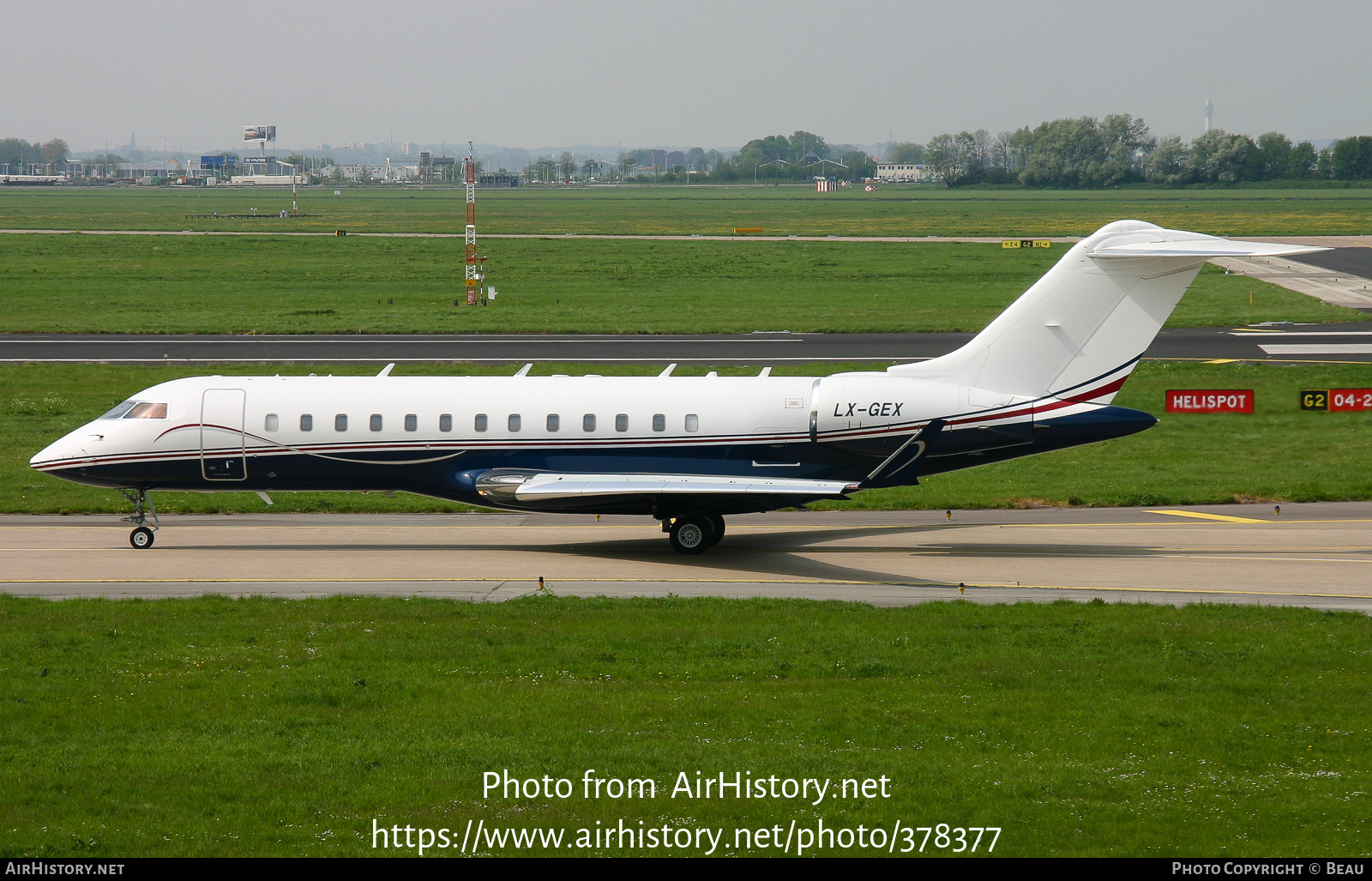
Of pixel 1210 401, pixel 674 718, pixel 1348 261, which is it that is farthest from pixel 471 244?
pixel 1348 261

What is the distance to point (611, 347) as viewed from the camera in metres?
56.5

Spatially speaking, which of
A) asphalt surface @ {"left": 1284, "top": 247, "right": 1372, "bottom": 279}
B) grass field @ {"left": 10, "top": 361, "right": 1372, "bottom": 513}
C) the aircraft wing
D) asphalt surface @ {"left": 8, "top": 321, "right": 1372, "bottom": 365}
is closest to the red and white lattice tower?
asphalt surface @ {"left": 8, "top": 321, "right": 1372, "bottom": 365}

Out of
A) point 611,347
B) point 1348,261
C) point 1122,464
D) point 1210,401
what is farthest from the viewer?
point 1348,261

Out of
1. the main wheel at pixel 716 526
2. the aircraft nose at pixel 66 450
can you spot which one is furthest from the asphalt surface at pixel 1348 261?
the aircraft nose at pixel 66 450

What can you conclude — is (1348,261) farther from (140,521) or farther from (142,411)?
(140,521)

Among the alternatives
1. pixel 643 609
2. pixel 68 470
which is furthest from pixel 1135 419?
pixel 68 470

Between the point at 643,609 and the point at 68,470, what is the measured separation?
45.1ft

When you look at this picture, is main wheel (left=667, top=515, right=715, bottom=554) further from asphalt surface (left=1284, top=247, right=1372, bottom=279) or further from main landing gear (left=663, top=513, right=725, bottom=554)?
asphalt surface (left=1284, top=247, right=1372, bottom=279)

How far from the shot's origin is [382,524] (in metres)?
30.1

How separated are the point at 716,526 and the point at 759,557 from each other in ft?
3.72

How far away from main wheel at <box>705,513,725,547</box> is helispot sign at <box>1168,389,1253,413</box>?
836 inches

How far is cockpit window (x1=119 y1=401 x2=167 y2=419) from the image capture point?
27.3m

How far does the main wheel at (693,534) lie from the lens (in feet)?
88.4
